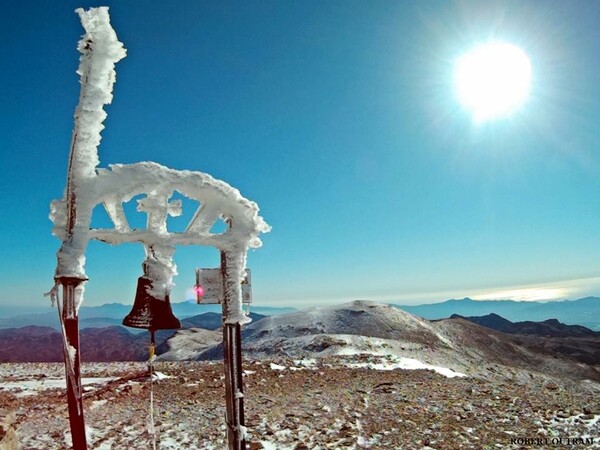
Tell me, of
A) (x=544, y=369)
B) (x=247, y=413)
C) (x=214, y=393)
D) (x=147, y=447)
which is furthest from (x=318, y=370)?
(x=544, y=369)

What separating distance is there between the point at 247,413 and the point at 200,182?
9.27 metres

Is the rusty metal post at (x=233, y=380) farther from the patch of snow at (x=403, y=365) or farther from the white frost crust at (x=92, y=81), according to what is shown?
the patch of snow at (x=403, y=365)

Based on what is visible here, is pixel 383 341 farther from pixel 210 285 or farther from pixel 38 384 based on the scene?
pixel 210 285

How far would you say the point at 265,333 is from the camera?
36.5 meters

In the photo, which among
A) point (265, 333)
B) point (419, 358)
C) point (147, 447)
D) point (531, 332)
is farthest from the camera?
point (531, 332)

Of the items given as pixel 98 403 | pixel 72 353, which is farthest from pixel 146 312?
pixel 98 403

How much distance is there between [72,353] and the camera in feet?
13.7

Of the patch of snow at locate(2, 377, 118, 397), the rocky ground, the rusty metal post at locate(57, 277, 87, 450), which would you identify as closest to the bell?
the rusty metal post at locate(57, 277, 87, 450)

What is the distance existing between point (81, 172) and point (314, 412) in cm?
1038

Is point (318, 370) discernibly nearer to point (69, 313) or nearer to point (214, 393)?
point (214, 393)

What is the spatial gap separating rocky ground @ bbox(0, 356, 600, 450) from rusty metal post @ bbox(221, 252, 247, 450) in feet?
12.7

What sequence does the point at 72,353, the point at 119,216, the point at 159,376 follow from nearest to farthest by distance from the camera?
the point at 72,353
the point at 119,216
the point at 159,376

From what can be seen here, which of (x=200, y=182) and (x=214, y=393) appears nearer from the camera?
(x=200, y=182)

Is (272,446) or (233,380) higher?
(233,380)
